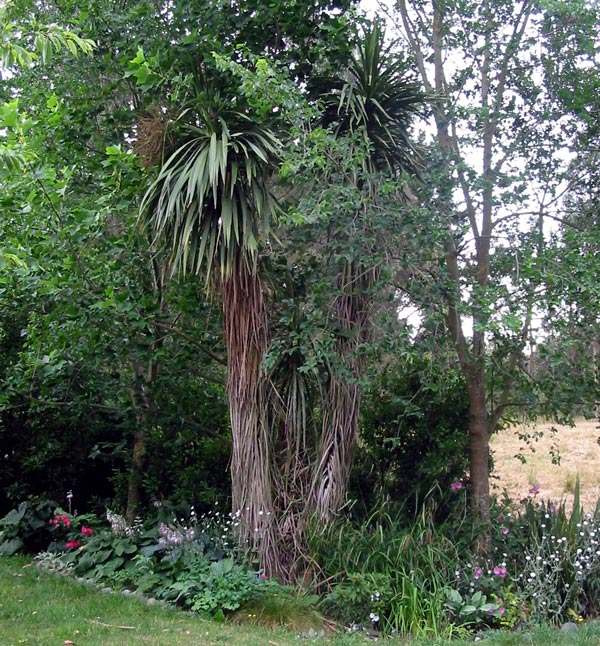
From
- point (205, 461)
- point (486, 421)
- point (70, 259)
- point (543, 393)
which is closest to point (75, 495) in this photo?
point (205, 461)

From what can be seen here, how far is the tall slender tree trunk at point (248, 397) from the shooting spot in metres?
6.03

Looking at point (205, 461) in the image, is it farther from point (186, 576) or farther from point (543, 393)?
point (543, 393)

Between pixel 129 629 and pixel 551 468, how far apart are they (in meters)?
6.90

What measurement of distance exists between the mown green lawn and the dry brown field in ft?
8.05

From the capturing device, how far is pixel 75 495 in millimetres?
8523

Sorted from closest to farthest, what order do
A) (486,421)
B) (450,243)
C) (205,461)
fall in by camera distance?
1. (450,243)
2. (486,421)
3. (205,461)

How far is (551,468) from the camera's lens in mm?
10008

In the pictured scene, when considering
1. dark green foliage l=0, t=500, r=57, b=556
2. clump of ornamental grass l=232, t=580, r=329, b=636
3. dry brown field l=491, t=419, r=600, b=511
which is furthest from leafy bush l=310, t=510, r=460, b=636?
dark green foliage l=0, t=500, r=57, b=556

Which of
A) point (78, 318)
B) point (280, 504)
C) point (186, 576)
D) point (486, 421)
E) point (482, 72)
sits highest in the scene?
point (482, 72)

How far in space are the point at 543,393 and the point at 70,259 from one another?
4070mm

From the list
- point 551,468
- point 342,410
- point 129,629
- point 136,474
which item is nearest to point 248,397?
point 342,410

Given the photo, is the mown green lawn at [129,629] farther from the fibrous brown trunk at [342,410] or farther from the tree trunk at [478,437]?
the tree trunk at [478,437]

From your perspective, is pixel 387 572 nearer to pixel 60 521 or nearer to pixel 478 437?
pixel 478 437

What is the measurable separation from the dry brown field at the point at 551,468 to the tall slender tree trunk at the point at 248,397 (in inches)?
102
